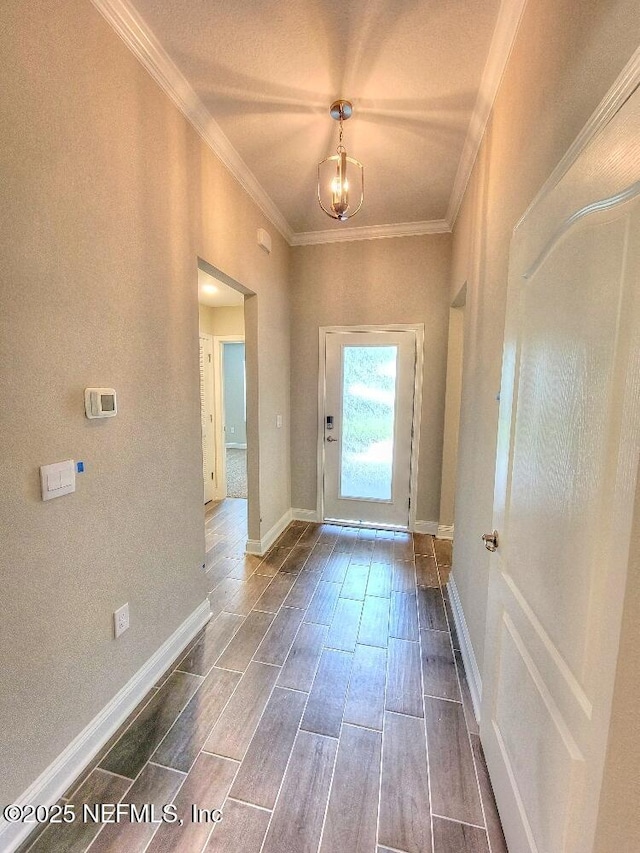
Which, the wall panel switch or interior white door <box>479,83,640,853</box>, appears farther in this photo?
the wall panel switch

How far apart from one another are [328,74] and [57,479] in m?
2.11

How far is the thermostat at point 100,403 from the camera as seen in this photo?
131 centimetres

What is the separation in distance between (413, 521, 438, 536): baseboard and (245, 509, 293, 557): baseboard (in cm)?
133

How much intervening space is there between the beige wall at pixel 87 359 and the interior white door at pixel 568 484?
5.02ft

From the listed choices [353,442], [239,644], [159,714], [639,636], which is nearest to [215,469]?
[353,442]

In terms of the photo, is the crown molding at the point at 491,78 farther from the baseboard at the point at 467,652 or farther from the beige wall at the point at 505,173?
the baseboard at the point at 467,652

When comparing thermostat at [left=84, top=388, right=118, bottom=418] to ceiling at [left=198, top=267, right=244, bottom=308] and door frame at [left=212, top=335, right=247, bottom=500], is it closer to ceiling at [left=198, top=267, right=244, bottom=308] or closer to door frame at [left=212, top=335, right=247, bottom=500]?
ceiling at [left=198, top=267, right=244, bottom=308]

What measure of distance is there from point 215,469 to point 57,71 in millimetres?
3787

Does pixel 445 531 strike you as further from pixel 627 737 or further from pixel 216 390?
pixel 216 390

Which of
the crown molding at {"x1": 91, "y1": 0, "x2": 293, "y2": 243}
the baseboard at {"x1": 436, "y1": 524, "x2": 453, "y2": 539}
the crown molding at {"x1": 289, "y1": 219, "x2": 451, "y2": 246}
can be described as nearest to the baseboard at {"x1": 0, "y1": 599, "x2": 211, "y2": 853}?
the baseboard at {"x1": 436, "y1": 524, "x2": 453, "y2": 539}

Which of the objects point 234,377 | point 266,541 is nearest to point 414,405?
point 266,541

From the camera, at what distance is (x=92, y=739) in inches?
53.7

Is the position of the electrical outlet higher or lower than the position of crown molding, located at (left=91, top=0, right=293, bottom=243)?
lower

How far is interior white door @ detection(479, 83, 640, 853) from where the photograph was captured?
0.62 metres
